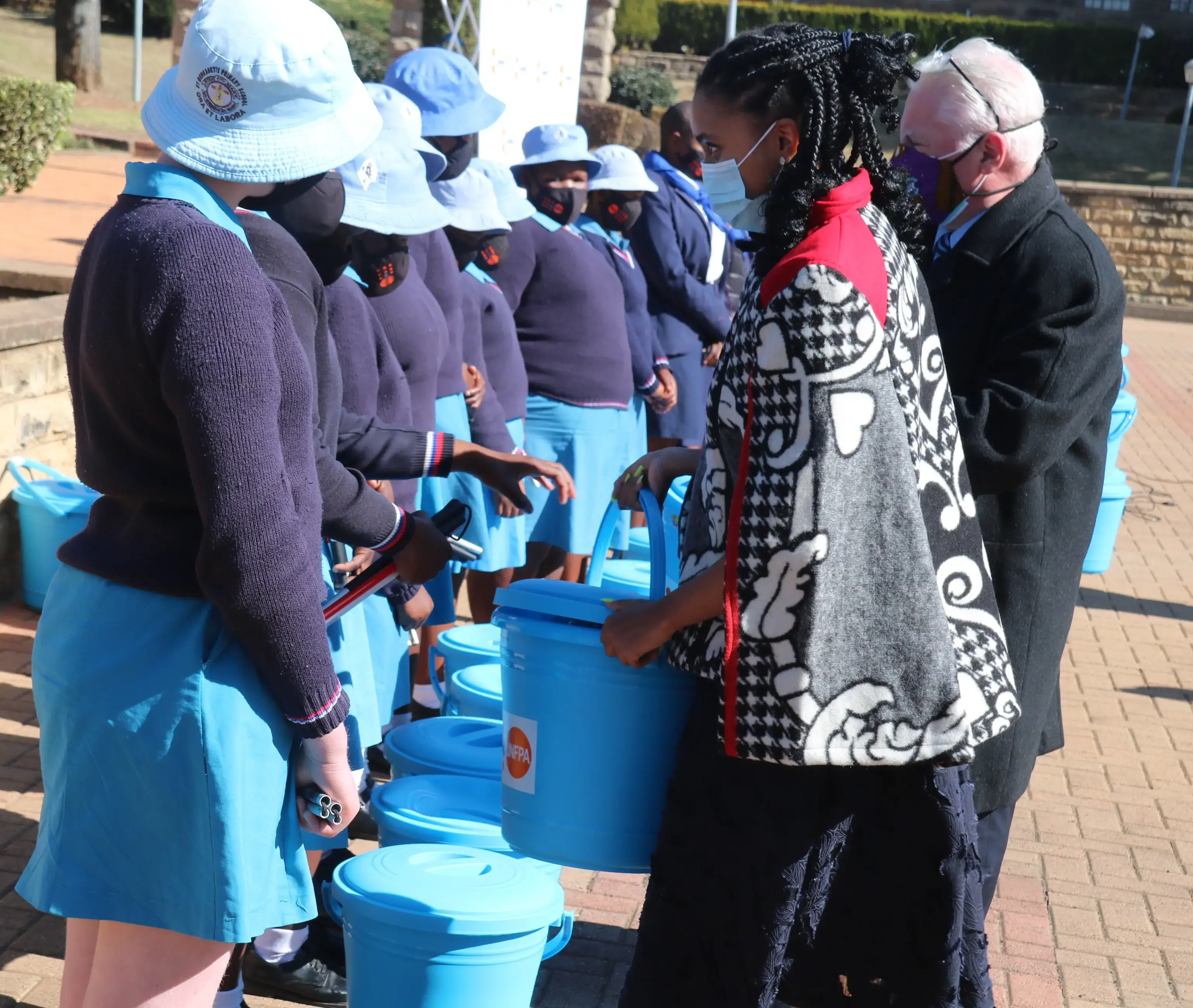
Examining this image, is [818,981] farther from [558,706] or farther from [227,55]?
[227,55]

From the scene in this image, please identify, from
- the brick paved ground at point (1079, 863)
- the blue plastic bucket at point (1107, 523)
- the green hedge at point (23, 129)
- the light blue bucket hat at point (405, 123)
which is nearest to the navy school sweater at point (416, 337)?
the light blue bucket hat at point (405, 123)

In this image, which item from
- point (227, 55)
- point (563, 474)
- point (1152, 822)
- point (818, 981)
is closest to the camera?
point (227, 55)

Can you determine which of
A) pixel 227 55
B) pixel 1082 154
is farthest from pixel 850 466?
pixel 1082 154

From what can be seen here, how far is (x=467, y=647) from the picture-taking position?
3893mm

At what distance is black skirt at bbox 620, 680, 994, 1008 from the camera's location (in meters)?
1.97

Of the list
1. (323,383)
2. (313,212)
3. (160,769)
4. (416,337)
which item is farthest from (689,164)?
(160,769)

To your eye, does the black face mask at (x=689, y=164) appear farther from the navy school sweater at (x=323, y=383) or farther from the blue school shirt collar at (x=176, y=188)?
the blue school shirt collar at (x=176, y=188)

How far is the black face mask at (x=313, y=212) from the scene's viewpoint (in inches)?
107

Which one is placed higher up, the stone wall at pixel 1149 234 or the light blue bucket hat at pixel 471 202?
the light blue bucket hat at pixel 471 202

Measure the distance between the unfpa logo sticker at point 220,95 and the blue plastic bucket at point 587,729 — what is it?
841 millimetres

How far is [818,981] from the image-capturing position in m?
2.19

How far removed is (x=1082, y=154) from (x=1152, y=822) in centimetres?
3691

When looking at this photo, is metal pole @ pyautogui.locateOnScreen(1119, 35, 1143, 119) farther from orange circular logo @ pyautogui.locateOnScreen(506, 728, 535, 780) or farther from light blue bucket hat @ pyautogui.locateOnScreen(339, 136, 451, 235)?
orange circular logo @ pyautogui.locateOnScreen(506, 728, 535, 780)

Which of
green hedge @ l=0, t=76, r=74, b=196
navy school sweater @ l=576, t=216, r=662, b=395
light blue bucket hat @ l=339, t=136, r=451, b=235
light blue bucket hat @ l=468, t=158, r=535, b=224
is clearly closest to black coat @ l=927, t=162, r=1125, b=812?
light blue bucket hat @ l=339, t=136, r=451, b=235
